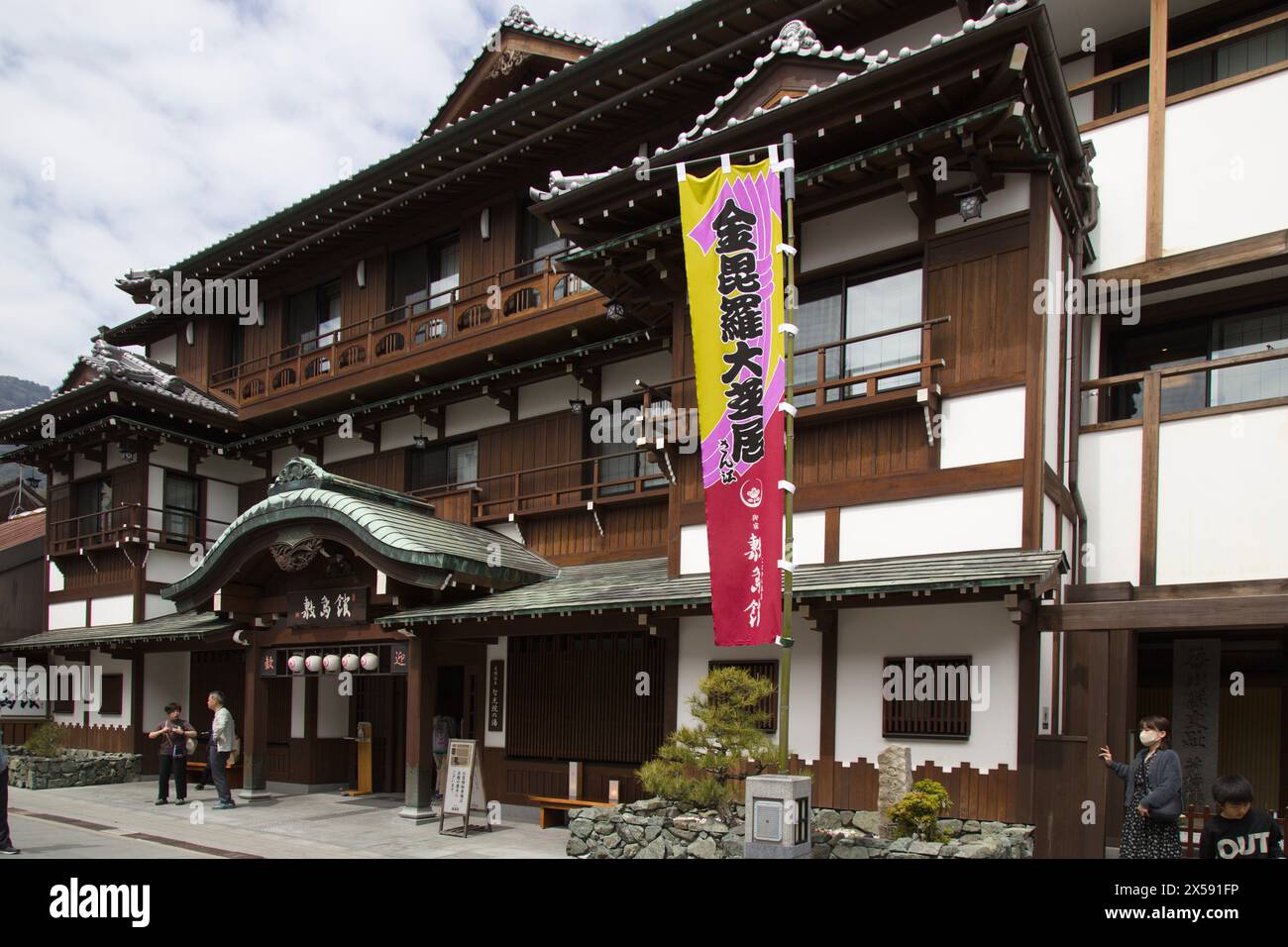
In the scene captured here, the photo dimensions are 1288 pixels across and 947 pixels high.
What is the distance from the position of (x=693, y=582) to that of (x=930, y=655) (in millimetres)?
3237

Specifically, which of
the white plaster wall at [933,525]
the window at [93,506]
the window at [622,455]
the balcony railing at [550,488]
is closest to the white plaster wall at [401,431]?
the balcony railing at [550,488]

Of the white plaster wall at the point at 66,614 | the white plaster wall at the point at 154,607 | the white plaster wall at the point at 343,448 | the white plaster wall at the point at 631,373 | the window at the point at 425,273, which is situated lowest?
the white plaster wall at the point at 66,614

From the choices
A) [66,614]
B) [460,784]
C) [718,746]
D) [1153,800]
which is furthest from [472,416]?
[1153,800]

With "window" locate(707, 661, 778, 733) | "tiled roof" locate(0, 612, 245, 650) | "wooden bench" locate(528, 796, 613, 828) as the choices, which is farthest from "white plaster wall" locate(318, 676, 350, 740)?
"window" locate(707, 661, 778, 733)

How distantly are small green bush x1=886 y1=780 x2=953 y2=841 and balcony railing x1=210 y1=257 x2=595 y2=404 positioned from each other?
10234mm

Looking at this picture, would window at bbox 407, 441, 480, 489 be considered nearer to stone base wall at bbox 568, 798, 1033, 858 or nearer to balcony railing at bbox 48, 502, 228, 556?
balcony railing at bbox 48, 502, 228, 556

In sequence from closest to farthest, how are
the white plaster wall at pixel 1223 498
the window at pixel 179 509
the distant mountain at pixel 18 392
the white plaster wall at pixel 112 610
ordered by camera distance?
the white plaster wall at pixel 1223 498
the white plaster wall at pixel 112 610
the window at pixel 179 509
the distant mountain at pixel 18 392

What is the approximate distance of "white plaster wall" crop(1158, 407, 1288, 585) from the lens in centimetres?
1191

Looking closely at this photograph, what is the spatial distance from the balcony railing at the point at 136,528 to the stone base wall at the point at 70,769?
475 cm

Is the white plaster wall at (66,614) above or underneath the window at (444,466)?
underneath

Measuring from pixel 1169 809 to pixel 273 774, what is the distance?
59.4 feet

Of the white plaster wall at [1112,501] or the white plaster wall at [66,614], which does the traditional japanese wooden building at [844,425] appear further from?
the white plaster wall at [66,614]

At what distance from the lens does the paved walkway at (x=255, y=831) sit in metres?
13.5

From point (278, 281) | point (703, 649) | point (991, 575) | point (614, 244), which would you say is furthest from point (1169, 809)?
point (278, 281)
